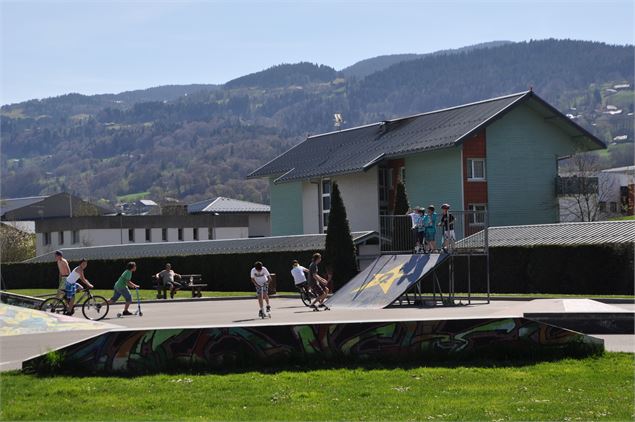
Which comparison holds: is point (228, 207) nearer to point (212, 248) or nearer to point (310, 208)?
point (310, 208)

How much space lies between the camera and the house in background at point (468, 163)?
183 feet

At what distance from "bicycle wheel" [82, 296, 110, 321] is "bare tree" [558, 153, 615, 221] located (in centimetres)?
3686

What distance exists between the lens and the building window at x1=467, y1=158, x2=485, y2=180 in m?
55.8

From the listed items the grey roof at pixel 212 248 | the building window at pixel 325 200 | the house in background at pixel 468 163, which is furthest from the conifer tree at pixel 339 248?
the building window at pixel 325 200

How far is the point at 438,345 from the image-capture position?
15.4m

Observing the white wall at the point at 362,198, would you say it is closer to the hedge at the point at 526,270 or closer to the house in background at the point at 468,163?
the house in background at the point at 468,163

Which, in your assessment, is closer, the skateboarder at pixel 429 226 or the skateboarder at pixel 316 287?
the skateboarder at pixel 316 287

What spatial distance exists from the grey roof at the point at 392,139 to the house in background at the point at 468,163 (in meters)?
0.10

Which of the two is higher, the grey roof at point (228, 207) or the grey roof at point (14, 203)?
the grey roof at point (14, 203)

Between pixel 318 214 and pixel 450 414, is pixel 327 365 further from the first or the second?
pixel 318 214

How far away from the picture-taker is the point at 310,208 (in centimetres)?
6625

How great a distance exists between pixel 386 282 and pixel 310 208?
3636 cm

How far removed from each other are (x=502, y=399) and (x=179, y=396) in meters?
4.25

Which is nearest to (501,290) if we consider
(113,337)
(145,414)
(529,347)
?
(529,347)
